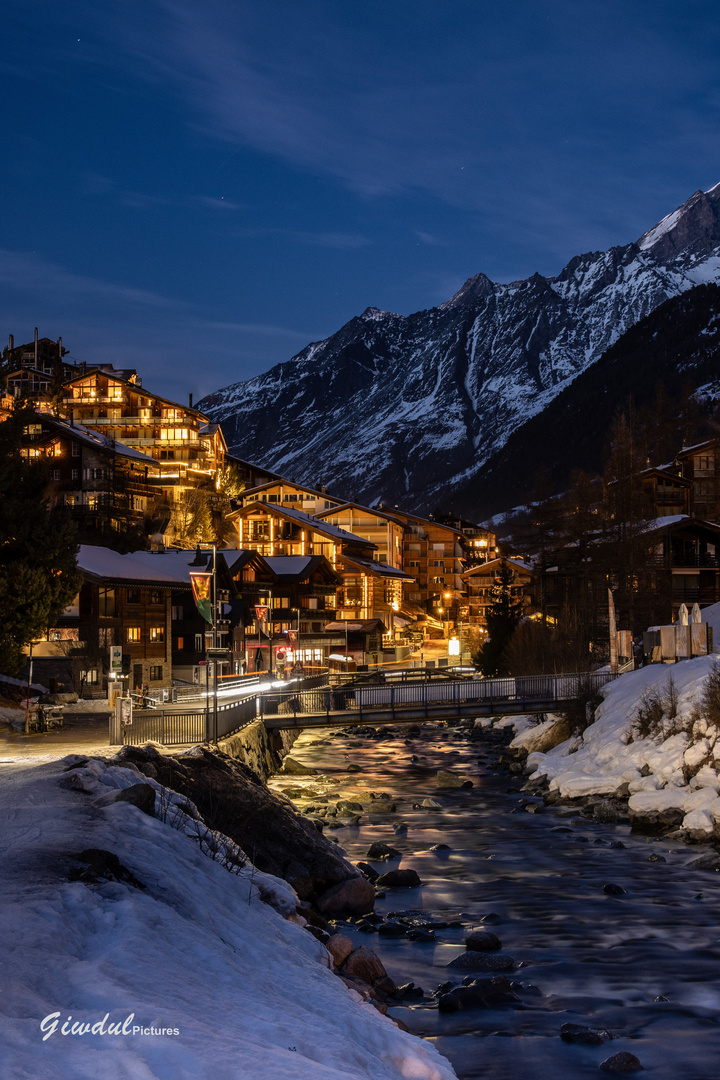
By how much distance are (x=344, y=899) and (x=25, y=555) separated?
21326 millimetres

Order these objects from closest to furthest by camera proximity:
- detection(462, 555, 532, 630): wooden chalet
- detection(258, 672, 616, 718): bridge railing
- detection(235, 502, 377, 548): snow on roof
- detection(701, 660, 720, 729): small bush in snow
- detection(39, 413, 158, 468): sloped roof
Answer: detection(701, 660, 720, 729): small bush in snow, detection(258, 672, 616, 718): bridge railing, detection(39, 413, 158, 468): sloped roof, detection(235, 502, 377, 548): snow on roof, detection(462, 555, 532, 630): wooden chalet

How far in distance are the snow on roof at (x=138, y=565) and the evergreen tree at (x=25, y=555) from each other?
46.6ft

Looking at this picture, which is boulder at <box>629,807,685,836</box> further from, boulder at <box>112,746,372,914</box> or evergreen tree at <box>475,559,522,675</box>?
evergreen tree at <box>475,559,522,675</box>

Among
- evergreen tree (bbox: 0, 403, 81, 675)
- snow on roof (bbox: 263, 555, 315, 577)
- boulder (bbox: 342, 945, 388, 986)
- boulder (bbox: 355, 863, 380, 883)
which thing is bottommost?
boulder (bbox: 355, 863, 380, 883)

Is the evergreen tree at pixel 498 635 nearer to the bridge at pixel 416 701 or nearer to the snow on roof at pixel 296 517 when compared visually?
the bridge at pixel 416 701

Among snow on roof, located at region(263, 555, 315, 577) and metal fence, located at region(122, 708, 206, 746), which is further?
snow on roof, located at region(263, 555, 315, 577)

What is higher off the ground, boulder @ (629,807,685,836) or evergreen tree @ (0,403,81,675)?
evergreen tree @ (0,403,81,675)

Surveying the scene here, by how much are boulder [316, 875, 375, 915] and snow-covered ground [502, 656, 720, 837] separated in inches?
528

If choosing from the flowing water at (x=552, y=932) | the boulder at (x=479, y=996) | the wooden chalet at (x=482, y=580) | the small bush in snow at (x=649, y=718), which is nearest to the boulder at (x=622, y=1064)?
the flowing water at (x=552, y=932)

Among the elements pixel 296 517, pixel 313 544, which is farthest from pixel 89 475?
pixel 313 544

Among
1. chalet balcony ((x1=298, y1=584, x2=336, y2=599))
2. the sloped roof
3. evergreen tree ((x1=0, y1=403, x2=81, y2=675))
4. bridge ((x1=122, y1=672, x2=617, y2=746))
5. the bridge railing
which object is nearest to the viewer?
evergreen tree ((x1=0, y1=403, x2=81, y2=675))

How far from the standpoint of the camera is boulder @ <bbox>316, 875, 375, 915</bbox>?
72.1 ft

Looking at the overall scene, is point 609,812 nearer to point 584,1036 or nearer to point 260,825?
point 260,825

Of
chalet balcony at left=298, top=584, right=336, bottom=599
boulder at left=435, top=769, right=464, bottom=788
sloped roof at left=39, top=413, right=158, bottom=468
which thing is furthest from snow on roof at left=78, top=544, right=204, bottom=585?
chalet balcony at left=298, top=584, right=336, bottom=599
